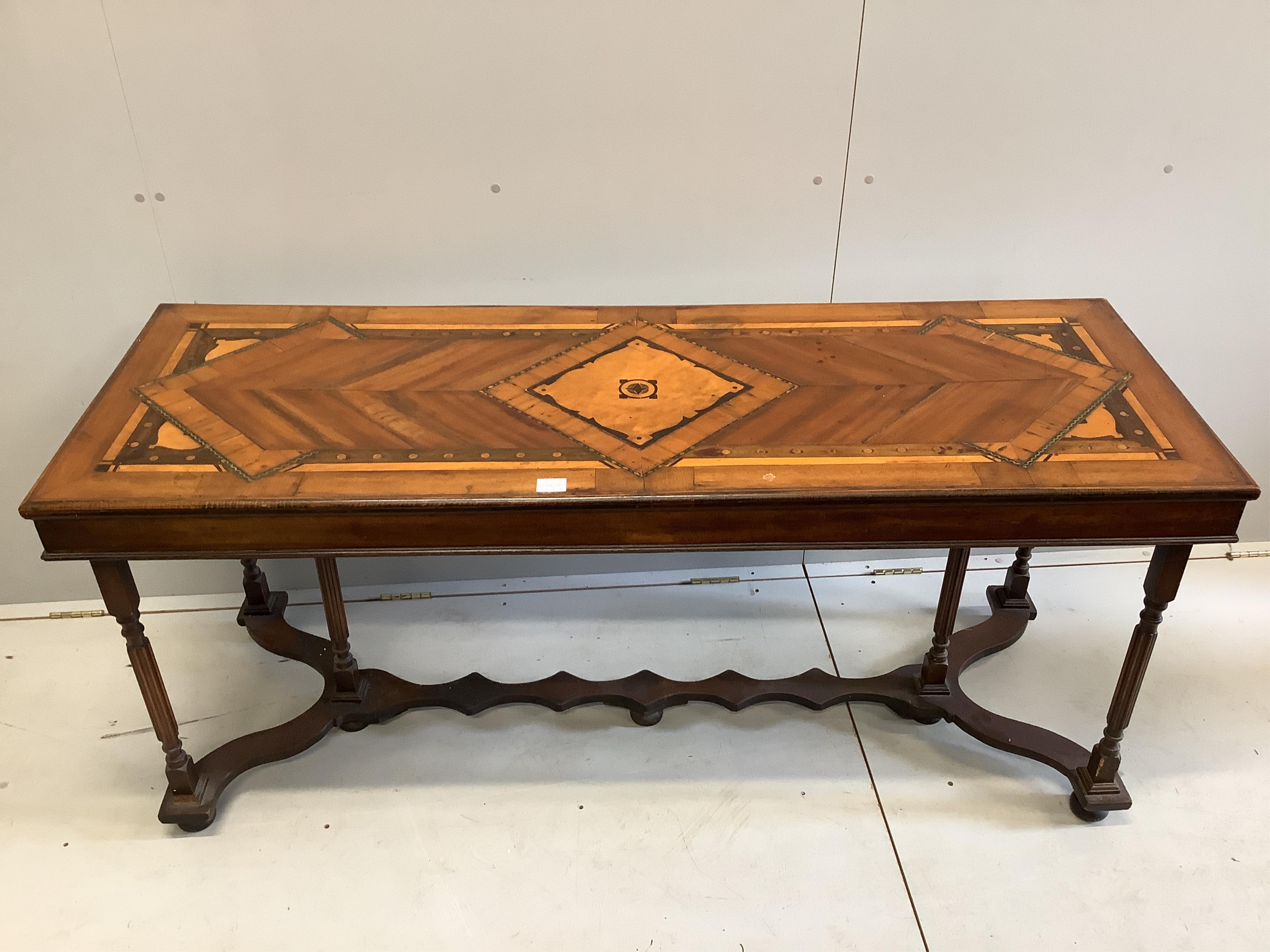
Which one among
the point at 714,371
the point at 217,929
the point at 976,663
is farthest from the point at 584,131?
the point at 217,929

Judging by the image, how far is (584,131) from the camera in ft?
7.19

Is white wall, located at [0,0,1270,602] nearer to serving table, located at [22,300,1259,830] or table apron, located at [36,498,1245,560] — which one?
serving table, located at [22,300,1259,830]

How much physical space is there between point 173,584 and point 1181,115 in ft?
8.84

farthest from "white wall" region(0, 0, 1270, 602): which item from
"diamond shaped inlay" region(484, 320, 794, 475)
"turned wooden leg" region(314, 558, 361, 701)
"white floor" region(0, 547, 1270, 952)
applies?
"white floor" region(0, 547, 1270, 952)

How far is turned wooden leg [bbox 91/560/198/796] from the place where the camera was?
5.77 ft

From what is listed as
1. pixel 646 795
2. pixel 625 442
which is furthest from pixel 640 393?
pixel 646 795

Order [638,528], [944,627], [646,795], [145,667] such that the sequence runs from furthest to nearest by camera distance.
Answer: [944,627] → [646,795] → [145,667] → [638,528]

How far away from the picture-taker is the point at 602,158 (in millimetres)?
2225

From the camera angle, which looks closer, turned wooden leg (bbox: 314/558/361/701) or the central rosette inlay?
the central rosette inlay

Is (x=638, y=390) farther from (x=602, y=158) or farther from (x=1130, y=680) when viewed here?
(x=1130, y=680)

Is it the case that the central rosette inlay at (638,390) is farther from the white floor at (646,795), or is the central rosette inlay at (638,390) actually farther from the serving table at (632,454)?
the white floor at (646,795)

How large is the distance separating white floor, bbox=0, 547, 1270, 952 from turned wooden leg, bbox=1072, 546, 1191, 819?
0.08m

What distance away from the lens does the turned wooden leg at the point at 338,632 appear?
215 cm

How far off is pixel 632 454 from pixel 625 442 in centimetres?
4
